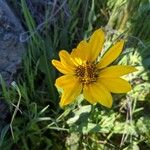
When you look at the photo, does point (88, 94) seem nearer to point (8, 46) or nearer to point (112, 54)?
point (112, 54)

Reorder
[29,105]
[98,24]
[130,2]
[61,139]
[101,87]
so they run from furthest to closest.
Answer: [98,24] → [130,2] → [61,139] → [29,105] → [101,87]

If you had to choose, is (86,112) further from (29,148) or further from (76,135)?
(29,148)

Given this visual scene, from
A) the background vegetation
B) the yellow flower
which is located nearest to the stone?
the background vegetation

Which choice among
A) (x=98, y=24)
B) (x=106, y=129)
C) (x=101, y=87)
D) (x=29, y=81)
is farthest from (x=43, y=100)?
(x=98, y=24)

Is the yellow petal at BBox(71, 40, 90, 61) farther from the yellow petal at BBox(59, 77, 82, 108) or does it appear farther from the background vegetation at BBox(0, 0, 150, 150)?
the background vegetation at BBox(0, 0, 150, 150)

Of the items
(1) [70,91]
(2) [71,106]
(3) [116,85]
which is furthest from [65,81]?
(2) [71,106]

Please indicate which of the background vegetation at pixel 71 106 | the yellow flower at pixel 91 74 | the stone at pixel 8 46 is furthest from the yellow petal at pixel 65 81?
the stone at pixel 8 46
